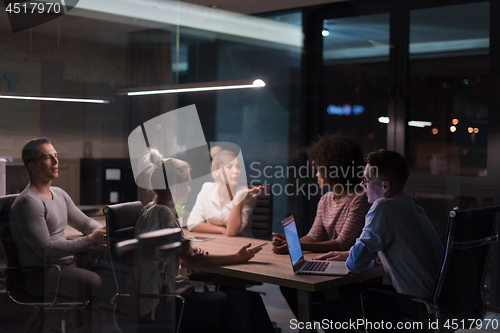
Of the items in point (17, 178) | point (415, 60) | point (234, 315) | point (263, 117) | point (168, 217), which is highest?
point (415, 60)

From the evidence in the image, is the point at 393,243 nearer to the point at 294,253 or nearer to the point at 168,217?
the point at 294,253

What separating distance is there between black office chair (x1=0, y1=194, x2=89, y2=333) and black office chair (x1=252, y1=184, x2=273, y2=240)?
95.6 inches

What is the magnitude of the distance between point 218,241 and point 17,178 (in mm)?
1787

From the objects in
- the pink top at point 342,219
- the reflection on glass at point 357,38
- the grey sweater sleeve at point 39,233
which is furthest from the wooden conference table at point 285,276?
the reflection on glass at point 357,38

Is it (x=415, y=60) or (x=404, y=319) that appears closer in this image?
(x=404, y=319)

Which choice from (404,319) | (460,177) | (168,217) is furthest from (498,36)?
(168,217)

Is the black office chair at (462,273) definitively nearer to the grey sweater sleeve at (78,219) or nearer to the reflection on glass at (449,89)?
the grey sweater sleeve at (78,219)

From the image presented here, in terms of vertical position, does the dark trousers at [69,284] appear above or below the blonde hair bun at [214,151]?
below

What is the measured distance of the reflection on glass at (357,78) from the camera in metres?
4.75

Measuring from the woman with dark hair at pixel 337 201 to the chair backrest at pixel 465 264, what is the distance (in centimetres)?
71

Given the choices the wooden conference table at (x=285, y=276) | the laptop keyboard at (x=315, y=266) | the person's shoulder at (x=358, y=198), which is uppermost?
the person's shoulder at (x=358, y=198)

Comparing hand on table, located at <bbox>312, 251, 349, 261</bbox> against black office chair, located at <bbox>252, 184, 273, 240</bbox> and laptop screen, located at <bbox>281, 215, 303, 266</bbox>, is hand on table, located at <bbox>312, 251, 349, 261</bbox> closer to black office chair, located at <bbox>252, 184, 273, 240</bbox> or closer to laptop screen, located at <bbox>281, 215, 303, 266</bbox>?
laptop screen, located at <bbox>281, 215, 303, 266</bbox>

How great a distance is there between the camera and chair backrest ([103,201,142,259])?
1486mm

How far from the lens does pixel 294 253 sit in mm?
2385
